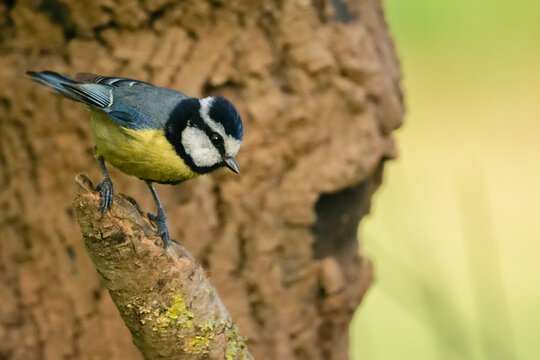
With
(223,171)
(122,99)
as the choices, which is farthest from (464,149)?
(122,99)

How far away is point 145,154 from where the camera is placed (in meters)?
2.48

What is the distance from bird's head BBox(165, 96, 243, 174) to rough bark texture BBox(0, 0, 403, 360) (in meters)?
0.63

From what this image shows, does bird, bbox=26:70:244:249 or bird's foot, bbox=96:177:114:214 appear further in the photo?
bird, bbox=26:70:244:249

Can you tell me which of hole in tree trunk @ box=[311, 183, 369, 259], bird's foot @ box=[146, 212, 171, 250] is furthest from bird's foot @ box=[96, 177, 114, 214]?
hole in tree trunk @ box=[311, 183, 369, 259]

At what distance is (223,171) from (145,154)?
2.36ft

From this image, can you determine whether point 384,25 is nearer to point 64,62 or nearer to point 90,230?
point 64,62

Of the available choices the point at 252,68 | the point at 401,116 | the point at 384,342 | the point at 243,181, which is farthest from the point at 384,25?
the point at 384,342

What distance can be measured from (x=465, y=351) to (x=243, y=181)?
1489 mm

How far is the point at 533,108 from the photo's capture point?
5.76m

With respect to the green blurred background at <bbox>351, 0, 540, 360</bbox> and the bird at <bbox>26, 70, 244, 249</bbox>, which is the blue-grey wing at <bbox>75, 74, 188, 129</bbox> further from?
the green blurred background at <bbox>351, 0, 540, 360</bbox>

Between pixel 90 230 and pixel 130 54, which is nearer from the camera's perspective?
pixel 90 230

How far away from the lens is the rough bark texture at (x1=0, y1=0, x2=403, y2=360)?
10.2ft

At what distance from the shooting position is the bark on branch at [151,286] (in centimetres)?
204

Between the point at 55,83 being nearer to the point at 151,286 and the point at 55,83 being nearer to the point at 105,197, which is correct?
the point at 105,197
